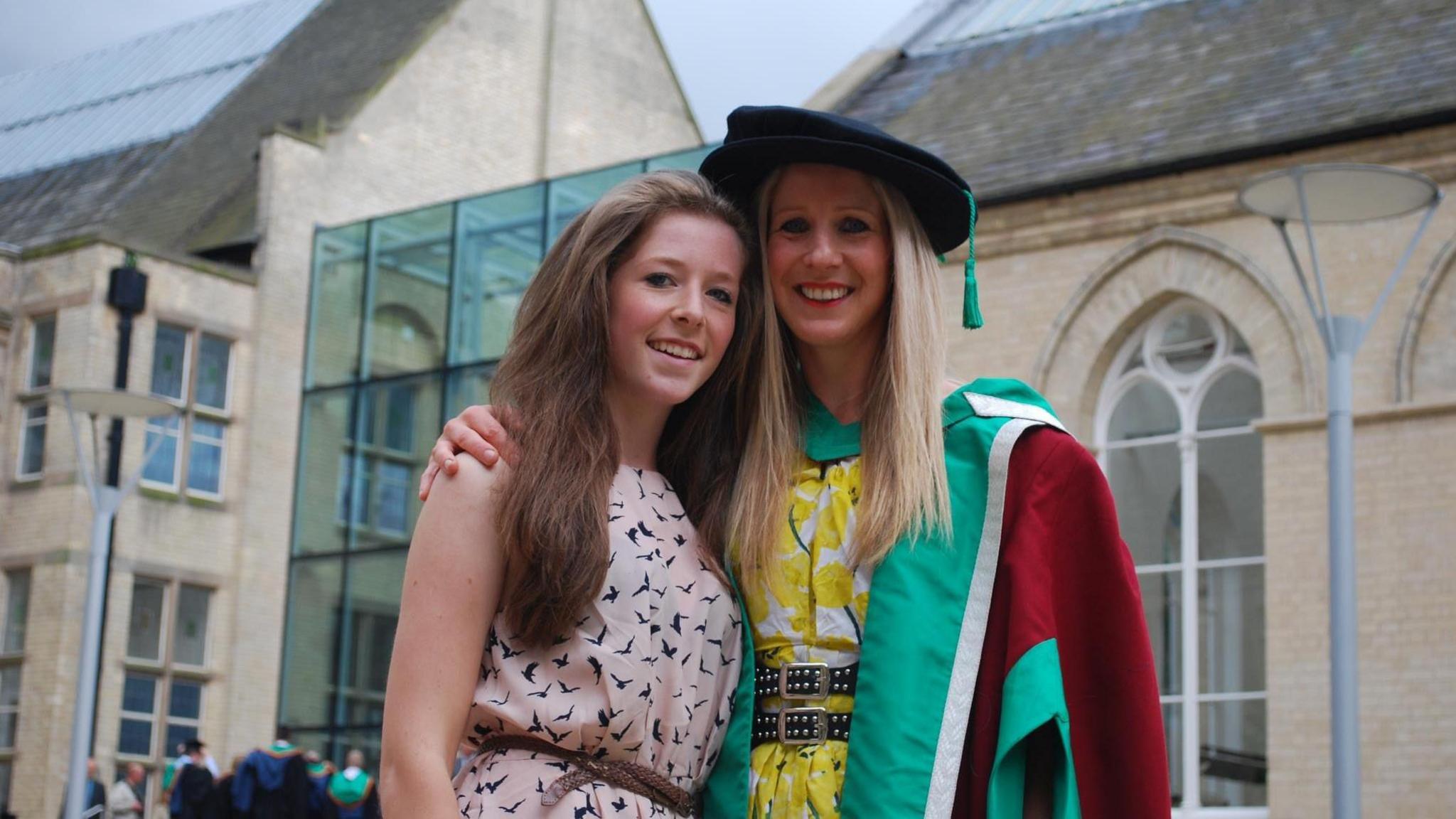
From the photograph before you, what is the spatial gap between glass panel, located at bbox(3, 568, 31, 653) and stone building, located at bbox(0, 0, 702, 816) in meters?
0.03

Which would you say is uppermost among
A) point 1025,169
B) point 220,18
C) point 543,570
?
point 220,18

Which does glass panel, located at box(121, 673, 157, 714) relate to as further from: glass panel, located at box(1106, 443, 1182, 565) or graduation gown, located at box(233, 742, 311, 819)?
glass panel, located at box(1106, 443, 1182, 565)

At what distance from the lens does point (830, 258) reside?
11.9 ft

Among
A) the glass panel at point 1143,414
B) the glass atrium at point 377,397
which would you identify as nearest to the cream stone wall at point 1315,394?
the glass panel at point 1143,414

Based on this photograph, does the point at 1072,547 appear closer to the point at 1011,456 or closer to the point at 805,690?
the point at 1011,456

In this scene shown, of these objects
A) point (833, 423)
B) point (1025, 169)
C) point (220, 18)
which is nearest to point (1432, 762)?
point (1025, 169)

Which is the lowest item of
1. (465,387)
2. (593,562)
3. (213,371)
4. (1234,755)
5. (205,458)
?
(1234,755)

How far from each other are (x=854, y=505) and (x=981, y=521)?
0.23 meters

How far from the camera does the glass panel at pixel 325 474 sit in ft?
83.2

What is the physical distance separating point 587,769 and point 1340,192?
9347mm

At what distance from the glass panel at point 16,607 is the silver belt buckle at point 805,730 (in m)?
23.9

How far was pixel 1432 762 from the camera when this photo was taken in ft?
50.9

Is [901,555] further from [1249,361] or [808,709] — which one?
[1249,361]

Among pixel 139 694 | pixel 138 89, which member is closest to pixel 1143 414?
pixel 139 694
